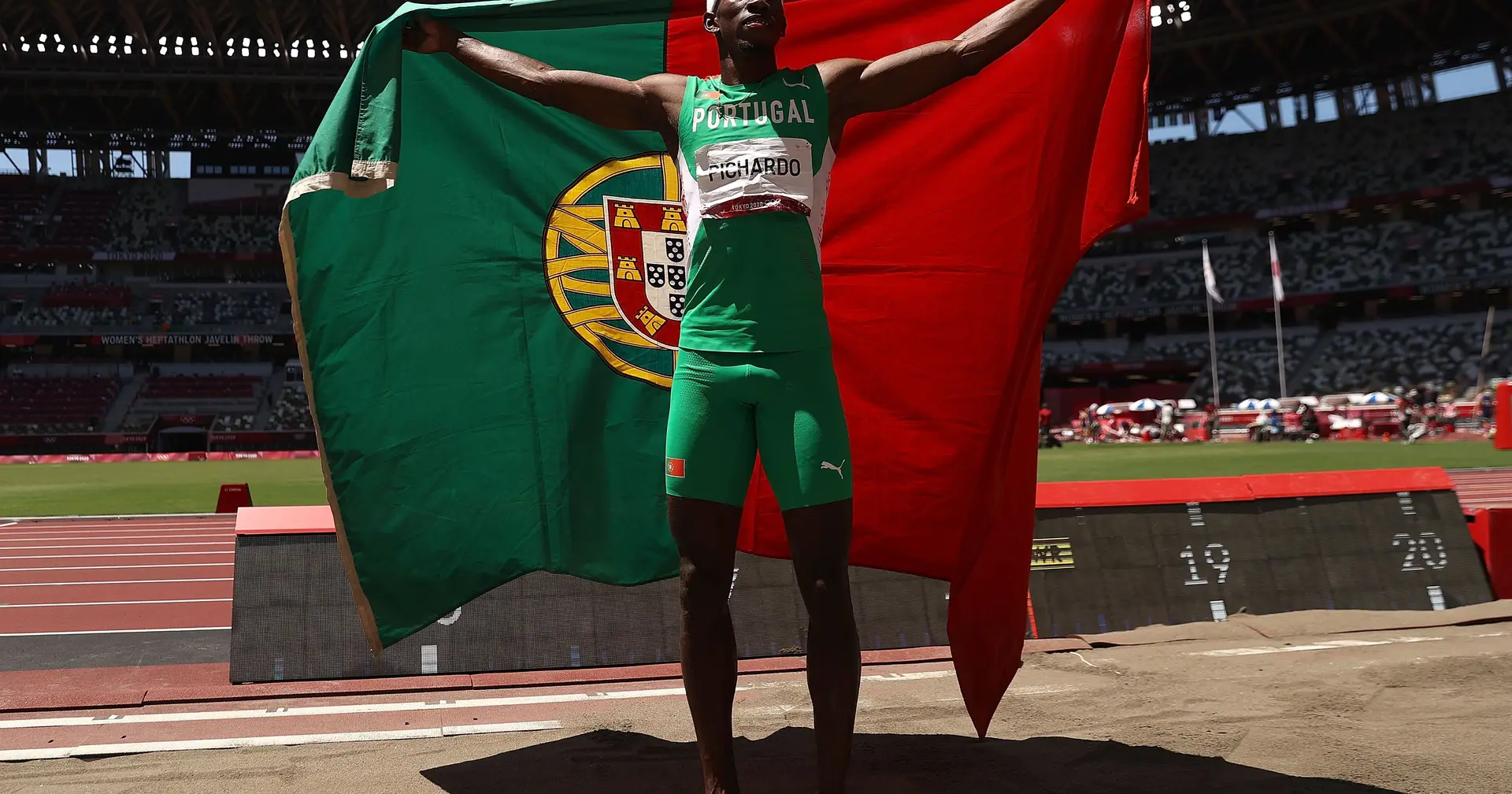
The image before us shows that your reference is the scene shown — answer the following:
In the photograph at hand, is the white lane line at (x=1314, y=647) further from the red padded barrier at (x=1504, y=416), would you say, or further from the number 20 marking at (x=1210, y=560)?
the red padded barrier at (x=1504, y=416)

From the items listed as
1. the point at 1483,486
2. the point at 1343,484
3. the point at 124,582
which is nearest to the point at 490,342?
the point at 1343,484

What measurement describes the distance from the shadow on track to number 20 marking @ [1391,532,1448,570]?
10.2 ft

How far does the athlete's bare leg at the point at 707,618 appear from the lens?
9.14ft

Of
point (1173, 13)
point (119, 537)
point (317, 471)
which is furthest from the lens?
point (1173, 13)

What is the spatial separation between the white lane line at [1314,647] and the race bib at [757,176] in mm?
3029

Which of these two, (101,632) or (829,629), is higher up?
(829,629)

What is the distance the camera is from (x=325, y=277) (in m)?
3.55

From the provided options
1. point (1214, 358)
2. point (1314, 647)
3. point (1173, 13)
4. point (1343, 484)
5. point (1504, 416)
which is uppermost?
point (1173, 13)

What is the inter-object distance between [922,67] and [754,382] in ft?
3.22

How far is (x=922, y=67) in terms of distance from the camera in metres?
2.97

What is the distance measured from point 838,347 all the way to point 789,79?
1.02 meters

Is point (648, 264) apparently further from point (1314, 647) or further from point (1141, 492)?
point (1314, 647)

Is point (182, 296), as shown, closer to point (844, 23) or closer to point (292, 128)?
point (292, 128)

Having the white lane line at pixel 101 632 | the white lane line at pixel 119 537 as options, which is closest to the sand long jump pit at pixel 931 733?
the white lane line at pixel 101 632
